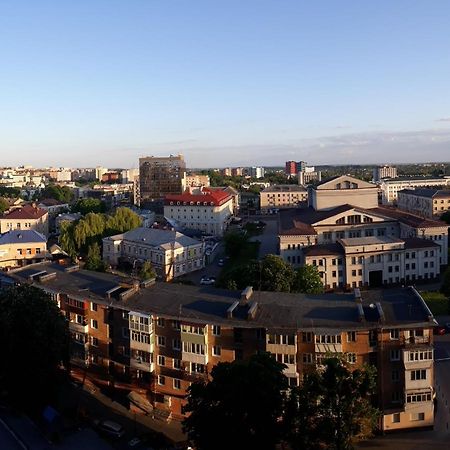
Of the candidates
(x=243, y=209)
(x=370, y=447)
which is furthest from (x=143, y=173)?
(x=370, y=447)

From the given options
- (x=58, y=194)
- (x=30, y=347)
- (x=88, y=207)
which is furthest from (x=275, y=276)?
(x=58, y=194)

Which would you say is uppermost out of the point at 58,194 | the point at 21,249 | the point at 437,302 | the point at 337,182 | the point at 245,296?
the point at 337,182

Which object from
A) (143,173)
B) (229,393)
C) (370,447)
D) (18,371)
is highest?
(143,173)

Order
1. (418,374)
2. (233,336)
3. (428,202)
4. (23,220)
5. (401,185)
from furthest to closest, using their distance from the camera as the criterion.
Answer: (401,185)
(428,202)
(23,220)
(233,336)
(418,374)

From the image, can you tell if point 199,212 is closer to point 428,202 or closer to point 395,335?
point 428,202

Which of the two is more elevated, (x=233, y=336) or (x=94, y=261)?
(x=233, y=336)

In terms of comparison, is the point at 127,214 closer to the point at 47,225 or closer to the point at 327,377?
the point at 47,225
